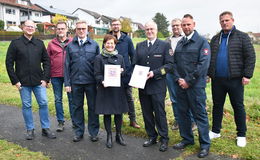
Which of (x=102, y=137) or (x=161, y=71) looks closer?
(x=161, y=71)

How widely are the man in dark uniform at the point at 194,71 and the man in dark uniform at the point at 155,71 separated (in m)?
0.24

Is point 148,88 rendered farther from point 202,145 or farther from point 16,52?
point 16,52

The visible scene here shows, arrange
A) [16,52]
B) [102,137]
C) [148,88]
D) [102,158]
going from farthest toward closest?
1. [102,137]
2. [16,52]
3. [148,88]
4. [102,158]

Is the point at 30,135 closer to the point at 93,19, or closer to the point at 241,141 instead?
the point at 241,141

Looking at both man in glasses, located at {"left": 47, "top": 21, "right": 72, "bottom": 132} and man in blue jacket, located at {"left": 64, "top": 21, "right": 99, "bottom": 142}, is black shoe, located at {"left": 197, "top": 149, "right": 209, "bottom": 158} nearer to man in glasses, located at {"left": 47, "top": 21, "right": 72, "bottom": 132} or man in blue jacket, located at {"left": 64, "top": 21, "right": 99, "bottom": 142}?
man in blue jacket, located at {"left": 64, "top": 21, "right": 99, "bottom": 142}

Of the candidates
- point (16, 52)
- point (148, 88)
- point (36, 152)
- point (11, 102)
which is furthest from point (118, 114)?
point (11, 102)

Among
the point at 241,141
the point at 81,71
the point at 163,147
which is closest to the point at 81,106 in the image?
the point at 81,71

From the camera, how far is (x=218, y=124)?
525cm

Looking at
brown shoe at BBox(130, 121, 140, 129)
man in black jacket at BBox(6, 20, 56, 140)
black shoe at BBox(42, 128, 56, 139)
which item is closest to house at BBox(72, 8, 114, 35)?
brown shoe at BBox(130, 121, 140, 129)

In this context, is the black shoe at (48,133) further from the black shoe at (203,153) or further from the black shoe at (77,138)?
the black shoe at (203,153)

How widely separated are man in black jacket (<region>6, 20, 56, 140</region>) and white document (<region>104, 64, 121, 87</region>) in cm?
149

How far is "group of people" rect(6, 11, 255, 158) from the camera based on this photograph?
4.53m

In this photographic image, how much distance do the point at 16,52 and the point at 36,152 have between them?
79.1 inches

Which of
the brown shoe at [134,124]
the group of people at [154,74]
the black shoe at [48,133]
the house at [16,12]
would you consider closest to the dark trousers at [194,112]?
the group of people at [154,74]
